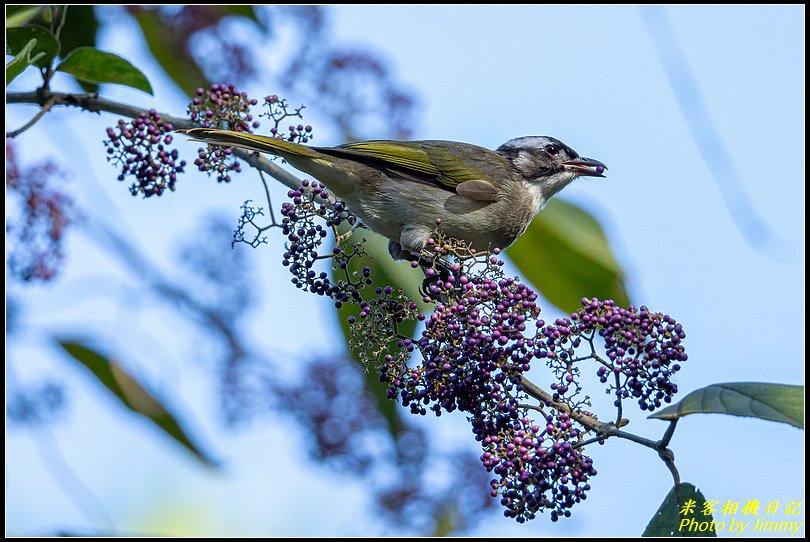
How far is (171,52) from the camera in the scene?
5039 millimetres

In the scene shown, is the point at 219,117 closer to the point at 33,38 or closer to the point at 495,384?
the point at 33,38

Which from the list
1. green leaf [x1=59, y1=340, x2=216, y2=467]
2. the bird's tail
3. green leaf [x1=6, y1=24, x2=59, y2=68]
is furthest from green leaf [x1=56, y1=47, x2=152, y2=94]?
green leaf [x1=59, y1=340, x2=216, y2=467]

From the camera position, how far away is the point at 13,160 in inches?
189

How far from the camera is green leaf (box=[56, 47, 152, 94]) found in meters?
3.63

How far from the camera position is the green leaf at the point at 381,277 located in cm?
368

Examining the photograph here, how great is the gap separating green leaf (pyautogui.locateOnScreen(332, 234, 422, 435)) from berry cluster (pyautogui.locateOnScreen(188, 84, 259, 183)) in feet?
2.37

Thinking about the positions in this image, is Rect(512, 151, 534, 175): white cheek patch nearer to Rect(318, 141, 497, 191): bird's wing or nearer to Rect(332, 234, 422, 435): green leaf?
Rect(318, 141, 497, 191): bird's wing

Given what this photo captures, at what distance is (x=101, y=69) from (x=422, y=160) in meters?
1.60

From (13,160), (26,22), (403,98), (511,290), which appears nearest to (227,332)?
(13,160)

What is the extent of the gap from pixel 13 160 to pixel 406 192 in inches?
88.1

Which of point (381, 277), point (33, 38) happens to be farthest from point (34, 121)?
point (381, 277)

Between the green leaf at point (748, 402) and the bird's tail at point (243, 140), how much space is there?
6.42 ft

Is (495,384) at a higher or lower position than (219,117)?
lower

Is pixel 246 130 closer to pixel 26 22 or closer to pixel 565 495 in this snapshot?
pixel 26 22
